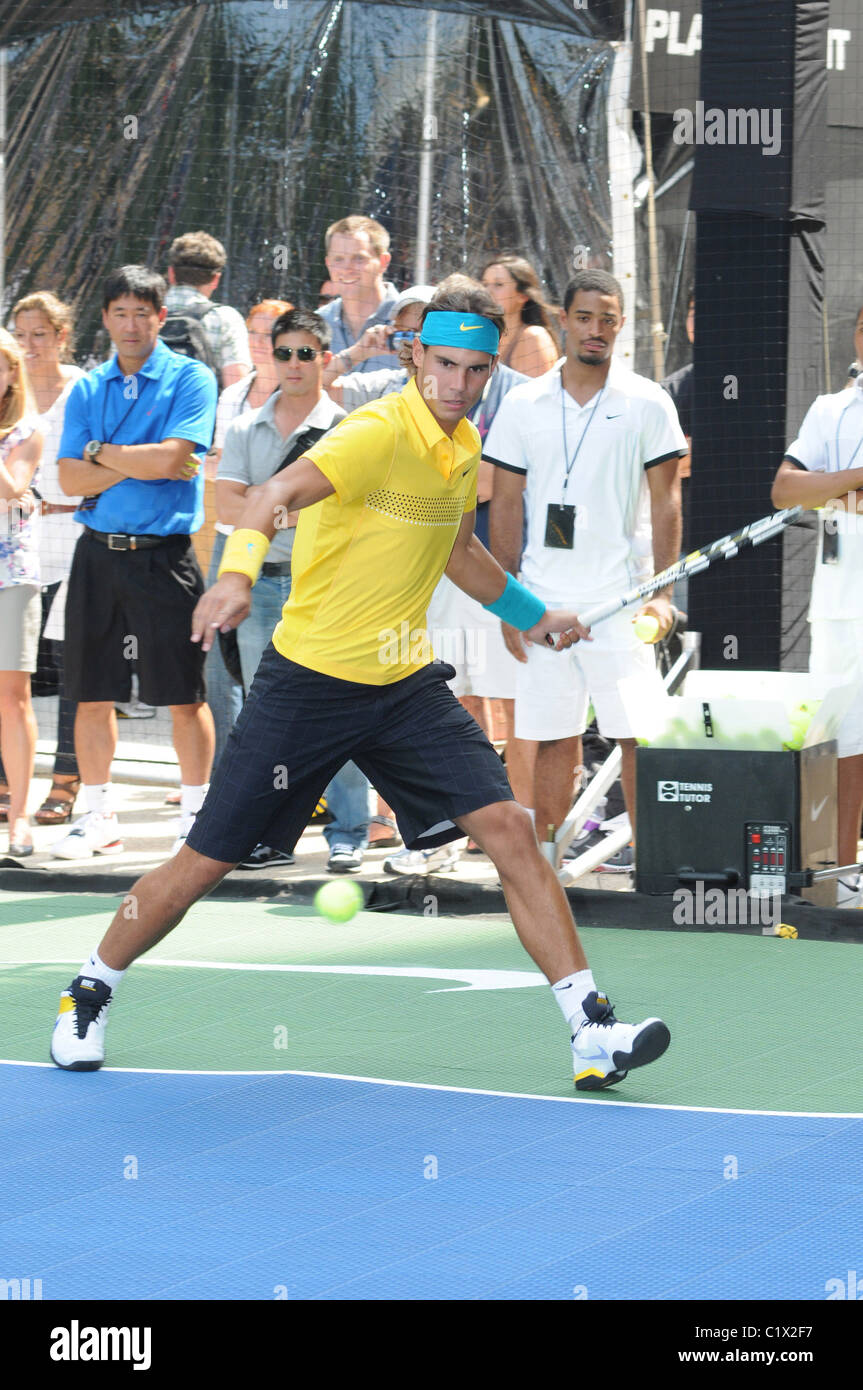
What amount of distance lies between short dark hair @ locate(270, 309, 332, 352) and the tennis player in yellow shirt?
9.29ft

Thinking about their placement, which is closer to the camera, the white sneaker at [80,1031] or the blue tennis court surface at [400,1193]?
the blue tennis court surface at [400,1193]

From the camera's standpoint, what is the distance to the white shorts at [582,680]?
24.7 ft

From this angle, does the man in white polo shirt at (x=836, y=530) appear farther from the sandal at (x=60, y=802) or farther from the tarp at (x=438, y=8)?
the sandal at (x=60, y=802)

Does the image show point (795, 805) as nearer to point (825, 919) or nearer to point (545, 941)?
point (825, 919)

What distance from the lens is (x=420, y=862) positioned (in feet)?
26.7

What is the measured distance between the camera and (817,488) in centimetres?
738

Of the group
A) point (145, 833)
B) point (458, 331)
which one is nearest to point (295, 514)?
point (145, 833)

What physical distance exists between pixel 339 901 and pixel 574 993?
2.65 meters

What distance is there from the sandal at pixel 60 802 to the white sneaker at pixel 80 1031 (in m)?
4.12

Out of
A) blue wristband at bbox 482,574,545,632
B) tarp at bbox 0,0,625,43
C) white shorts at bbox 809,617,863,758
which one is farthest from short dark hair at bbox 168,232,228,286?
blue wristband at bbox 482,574,545,632

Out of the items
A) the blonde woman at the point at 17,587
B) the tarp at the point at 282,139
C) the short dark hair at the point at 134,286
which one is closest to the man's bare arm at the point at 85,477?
the blonde woman at the point at 17,587

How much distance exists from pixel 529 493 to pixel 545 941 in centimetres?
290

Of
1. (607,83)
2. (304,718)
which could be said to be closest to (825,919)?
(304,718)

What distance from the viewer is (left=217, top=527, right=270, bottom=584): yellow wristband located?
4395 mm
